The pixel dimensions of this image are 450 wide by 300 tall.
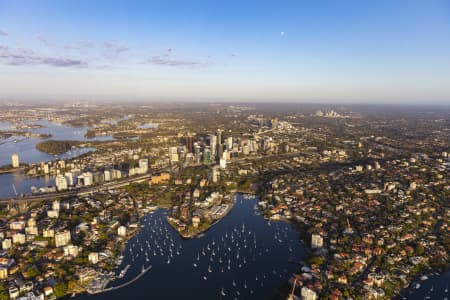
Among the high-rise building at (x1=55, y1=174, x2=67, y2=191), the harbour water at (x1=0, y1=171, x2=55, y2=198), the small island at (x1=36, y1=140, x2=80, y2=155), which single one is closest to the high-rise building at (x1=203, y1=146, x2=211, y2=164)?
the high-rise building at (x1=55, y1=174, x2=67, y2=191)

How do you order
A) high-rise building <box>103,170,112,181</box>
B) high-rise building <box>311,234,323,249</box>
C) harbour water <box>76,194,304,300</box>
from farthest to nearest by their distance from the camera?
high-rise building <box>103,170,112,181</box> → high-rise building <box>311,234,323,249</box> → harbour water <box>76,194,304,300</box>

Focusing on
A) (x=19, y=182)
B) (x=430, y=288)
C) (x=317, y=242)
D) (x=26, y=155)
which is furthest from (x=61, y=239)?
(x=26, y=155)

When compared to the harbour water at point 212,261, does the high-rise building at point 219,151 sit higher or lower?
higher

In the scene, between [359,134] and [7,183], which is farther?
[359,134]

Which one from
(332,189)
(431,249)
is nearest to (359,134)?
(332,189)

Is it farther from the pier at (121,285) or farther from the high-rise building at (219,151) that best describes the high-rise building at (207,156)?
the pier at (121,285)

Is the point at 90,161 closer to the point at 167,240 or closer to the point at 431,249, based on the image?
the point at 167,240

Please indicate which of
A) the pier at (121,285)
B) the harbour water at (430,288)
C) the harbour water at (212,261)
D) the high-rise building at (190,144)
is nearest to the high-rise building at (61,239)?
the harbour water at (212,261)

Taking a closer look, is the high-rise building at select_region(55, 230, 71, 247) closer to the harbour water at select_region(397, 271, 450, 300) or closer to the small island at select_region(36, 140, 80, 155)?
the harbour water at select_region(397, 271, 450, 300)
